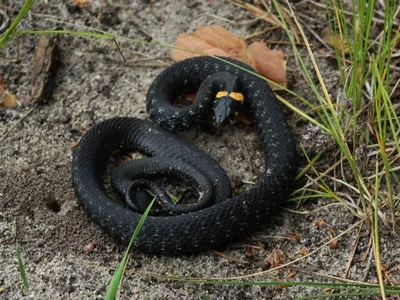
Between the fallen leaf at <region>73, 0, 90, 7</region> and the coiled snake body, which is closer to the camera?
the coiled snake body

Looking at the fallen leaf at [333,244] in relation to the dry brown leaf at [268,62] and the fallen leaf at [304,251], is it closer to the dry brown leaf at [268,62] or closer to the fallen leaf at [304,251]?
the fallen leaf at [304,251]

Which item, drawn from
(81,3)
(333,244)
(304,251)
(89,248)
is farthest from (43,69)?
(333,244)

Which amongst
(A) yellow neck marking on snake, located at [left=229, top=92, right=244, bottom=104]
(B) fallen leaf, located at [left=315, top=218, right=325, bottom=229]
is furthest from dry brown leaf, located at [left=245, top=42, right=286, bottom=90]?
(B) fallen leaf, located at [left=315, top=218, right=325, bottom=229]

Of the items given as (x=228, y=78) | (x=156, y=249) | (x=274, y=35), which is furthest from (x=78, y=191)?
(x=274, y=35)

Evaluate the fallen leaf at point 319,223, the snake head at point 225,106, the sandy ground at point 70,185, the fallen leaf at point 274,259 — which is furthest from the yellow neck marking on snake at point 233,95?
the fallen leaf at point 274,259

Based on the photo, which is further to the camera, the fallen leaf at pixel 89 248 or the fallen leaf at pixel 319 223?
the fallen leaf at pixel 319 223

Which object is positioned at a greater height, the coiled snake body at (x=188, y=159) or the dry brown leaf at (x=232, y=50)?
the dry brown leaf at (x=232, y=50)

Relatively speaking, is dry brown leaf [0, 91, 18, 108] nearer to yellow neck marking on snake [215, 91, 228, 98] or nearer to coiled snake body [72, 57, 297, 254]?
coiled snake body [72, 57, 297, 254]
